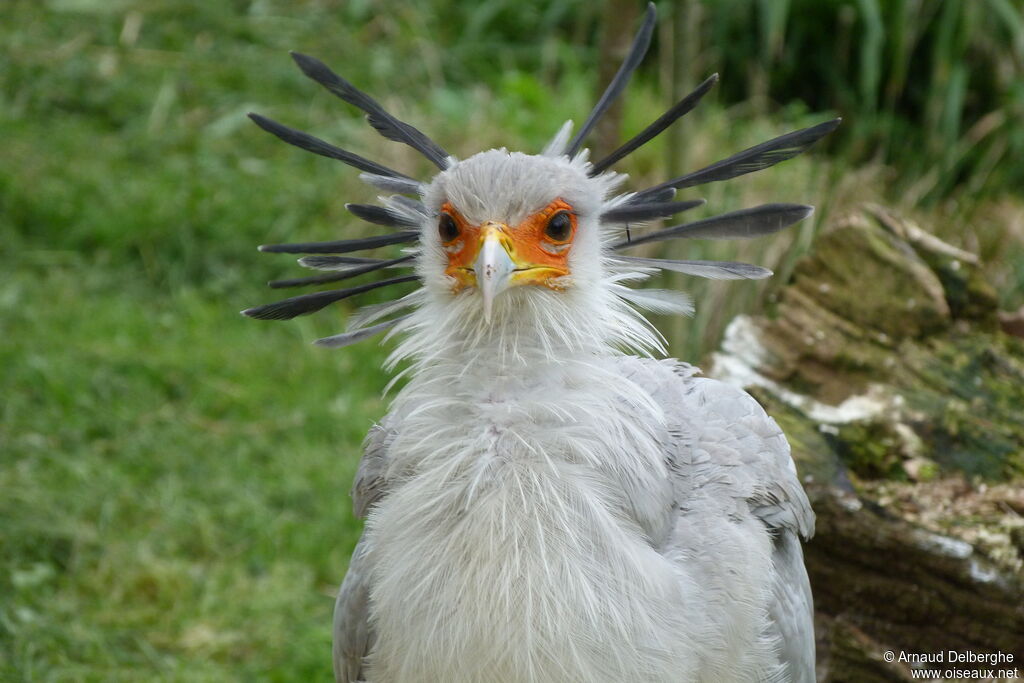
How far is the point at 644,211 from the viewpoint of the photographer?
2174 millimetres

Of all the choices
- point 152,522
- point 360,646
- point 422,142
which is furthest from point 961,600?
point 152,522

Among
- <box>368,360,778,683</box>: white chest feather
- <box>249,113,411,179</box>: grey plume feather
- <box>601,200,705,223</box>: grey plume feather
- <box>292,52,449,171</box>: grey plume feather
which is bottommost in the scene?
<box>368,360,778,683</box>: white chest feather

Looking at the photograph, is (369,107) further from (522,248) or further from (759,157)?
(759,157)

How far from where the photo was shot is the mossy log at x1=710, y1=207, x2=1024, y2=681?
248cm

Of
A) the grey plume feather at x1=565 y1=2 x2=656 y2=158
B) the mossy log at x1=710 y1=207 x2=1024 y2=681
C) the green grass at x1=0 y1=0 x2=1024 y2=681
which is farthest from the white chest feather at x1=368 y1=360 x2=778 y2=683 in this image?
the green grass at x1=0 y1=0 x2=1024 y2=681

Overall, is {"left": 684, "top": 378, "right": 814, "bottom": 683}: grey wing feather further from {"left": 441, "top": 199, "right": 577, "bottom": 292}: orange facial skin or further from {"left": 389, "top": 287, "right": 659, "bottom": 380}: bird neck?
{"left": 441, "top": 199, "right": 577, "bottom": 292}: orange facial skin

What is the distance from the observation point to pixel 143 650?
3188 mm

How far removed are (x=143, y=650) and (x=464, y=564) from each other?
169cm

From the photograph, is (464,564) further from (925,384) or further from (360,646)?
(925,384)

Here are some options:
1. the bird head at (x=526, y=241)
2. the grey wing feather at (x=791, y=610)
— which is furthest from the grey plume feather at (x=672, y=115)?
the grey wing feather at (x=791, y=610)

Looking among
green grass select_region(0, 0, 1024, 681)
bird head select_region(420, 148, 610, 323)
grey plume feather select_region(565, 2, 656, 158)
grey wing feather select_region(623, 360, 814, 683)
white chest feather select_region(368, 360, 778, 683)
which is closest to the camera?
white chest feather select_region(368, 360, 778, 683)

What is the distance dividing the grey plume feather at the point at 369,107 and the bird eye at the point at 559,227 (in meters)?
0.34

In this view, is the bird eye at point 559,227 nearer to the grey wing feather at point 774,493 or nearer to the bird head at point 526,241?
the bird head at point 526,241

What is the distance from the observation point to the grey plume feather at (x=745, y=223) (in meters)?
2.05
